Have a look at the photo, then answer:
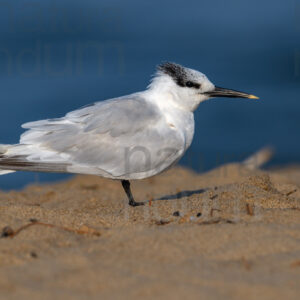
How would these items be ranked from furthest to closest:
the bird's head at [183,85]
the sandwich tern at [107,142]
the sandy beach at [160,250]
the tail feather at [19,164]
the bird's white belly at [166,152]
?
the bird's head at [183,85] < the bird's white belly at [166,152] < the sandwich tern at [107,142] < the tail feather at [19,164] < the sandy beach at [160,250]

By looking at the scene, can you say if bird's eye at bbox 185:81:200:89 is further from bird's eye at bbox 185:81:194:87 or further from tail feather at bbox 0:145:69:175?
tail feather at bbox 0:145:69:175

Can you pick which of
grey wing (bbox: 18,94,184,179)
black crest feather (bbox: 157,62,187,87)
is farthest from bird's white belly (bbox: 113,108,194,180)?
black crest feather (bbox: 157,62,187,87)

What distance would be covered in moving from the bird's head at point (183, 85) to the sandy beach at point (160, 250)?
1046 millimetres

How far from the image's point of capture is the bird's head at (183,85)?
16.5ft

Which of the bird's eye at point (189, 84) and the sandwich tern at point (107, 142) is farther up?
A: the bird's eye at point (189, 84)

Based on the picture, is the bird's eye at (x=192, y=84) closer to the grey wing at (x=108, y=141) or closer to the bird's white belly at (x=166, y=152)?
the bird's white belly at (x=166, y=152)

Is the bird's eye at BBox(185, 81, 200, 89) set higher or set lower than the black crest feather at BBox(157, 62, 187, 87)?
lower

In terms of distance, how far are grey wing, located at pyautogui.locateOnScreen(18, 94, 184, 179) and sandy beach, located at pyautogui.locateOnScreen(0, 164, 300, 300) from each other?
38 centimetres

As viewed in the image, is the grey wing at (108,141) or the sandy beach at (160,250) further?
the grey wing at (108,141)

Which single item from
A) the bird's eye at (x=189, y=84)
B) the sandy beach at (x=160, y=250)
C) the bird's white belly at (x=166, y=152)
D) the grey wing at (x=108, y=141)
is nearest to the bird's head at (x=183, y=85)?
the bird's eye at (x=189, y=84)

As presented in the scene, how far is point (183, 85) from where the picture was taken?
16.6 ft

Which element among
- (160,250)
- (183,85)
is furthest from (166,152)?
(160,250)

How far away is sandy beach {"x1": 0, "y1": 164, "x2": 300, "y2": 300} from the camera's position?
2.23 m

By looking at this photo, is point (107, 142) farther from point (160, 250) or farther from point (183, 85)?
point (160, 250)
